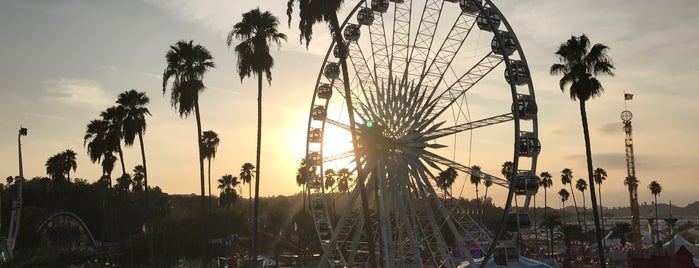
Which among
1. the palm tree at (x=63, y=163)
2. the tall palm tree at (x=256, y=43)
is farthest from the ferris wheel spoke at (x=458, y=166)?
the palm tree at (x=63, y=163)

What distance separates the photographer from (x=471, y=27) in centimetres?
4178

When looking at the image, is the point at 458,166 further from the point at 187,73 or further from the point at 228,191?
the point at 228,191

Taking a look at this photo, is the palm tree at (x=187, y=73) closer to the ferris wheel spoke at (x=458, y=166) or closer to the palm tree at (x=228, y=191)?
the ferris wheel spoke at (x=458, y=166)

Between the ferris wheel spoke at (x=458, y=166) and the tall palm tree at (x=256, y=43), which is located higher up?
the tall palm tree at (x=256, y=43)

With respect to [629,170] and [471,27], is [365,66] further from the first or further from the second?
[629,170]

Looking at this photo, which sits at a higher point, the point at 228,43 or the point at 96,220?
the point at 228,43

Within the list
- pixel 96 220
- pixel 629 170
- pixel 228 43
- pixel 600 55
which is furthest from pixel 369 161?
pixel 629 170

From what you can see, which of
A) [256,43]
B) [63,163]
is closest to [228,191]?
[63,163]

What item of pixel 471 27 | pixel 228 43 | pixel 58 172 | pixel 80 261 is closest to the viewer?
pixel 80 261

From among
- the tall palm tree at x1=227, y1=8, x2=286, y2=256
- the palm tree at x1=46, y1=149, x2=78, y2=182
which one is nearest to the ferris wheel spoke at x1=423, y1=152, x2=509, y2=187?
the tall palm tree at x1=227, y1=8, x2=286, y2=256

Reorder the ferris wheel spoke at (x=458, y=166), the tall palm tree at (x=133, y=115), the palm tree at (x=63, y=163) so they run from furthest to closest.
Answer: the palm tree at (x=63, y=163), the tall palm tree at (x=133, y=115), the ferris wheel spoke at (x=458, y=166)

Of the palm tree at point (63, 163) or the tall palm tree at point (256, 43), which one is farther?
the palm tree at point (63, 163)

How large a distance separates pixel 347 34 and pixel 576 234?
144857mm

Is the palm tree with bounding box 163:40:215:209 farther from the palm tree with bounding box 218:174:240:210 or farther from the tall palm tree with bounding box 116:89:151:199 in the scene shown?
the palm tree with bounding box 218:174:240:210
